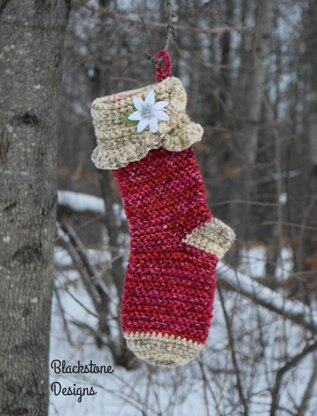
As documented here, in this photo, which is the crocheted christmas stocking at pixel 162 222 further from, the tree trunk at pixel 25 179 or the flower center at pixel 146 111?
the tree trunk at pixel 25 179

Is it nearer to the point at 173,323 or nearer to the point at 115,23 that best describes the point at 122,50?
the point at 115,23

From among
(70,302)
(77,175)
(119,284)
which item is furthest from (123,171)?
(77,175)

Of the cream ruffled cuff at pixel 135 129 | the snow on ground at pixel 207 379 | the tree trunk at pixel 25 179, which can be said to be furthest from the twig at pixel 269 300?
the cream ruffled cuff at pixel 135 129

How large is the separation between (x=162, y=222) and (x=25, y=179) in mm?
540

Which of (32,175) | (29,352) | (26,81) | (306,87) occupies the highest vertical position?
(306,87)

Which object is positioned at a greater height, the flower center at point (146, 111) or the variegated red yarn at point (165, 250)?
the flower center at point (146, 111)

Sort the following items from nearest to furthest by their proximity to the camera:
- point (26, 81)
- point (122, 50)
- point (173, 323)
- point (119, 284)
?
1. point (173, 323)
2. point (26, 81)
3. point (119, 284)
4. point (122, 50)

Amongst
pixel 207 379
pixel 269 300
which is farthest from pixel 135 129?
pixel 269 300

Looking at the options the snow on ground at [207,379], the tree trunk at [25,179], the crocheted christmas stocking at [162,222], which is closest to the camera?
the crocheted christmas stocking at [162,222]

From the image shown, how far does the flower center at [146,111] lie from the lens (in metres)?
1.97

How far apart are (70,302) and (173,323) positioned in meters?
4.89

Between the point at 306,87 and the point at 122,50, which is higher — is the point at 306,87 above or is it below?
above

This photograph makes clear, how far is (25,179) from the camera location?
7.43 ft

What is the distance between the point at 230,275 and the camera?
377 centimetres
